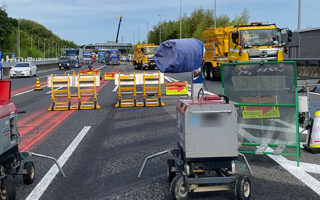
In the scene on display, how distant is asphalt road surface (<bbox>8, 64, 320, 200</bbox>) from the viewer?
6195mm

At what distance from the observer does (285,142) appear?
7.75m

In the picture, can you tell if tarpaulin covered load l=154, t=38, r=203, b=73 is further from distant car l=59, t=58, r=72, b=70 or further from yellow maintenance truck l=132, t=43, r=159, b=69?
distant car l=59, t=58, r=72, b=70

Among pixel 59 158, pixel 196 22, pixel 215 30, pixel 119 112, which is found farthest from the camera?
pixel 196 22

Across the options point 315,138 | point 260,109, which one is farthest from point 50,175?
point 315,138

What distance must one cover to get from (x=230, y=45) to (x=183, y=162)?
21.0 m

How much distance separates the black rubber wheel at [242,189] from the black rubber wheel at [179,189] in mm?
668

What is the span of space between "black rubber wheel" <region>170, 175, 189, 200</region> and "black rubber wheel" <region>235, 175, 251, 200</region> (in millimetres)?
668

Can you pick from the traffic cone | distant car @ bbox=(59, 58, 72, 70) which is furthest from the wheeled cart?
distant car @ bbox=(59, 58, 72, 70)

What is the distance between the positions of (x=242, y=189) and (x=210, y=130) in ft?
2.81

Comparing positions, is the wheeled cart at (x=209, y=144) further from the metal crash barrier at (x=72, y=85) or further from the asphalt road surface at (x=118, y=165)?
the metal crash barrier at (x=72, y=85)

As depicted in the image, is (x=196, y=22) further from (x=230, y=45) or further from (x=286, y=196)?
(x=286, y=196)

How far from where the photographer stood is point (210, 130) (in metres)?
5.71

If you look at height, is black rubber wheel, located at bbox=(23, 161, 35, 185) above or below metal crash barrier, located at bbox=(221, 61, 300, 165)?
below

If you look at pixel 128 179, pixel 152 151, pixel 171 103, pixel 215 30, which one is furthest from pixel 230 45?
pixel 128 179
